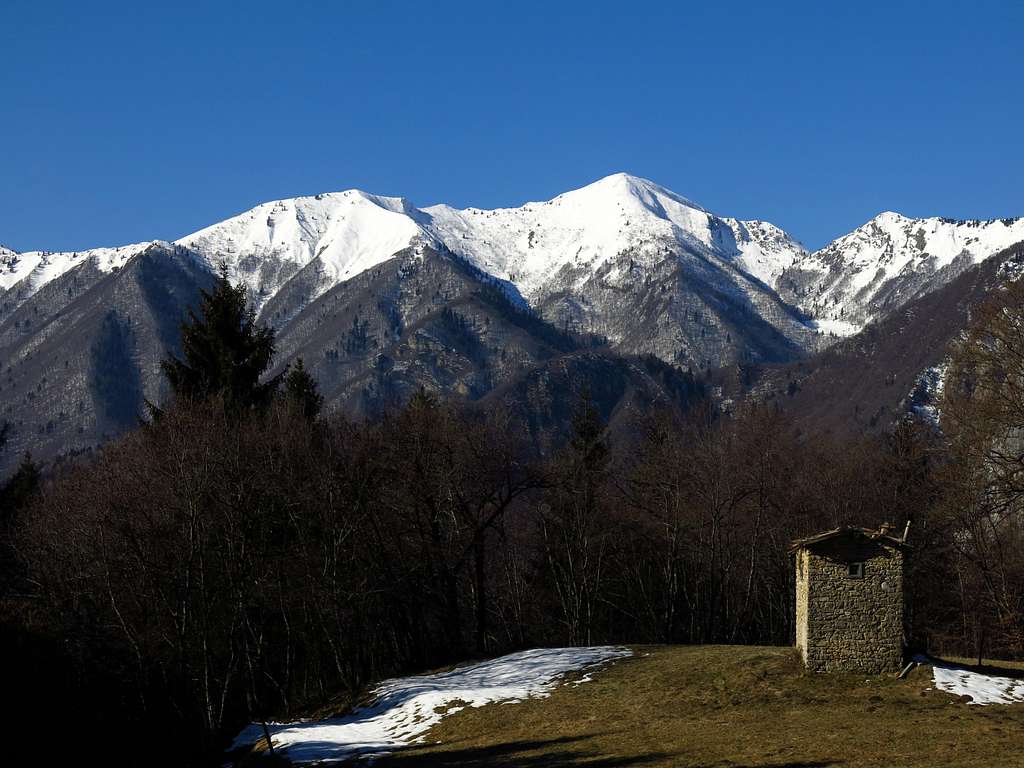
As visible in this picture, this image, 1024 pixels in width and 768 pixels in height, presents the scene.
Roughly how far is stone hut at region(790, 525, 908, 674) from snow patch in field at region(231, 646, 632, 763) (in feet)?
29.0

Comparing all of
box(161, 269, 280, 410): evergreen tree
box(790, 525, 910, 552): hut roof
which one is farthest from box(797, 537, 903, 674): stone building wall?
box(161, 269, 280, 410): evergreen tree

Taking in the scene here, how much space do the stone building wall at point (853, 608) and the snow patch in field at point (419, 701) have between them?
29.0ft

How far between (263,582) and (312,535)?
5.57 m

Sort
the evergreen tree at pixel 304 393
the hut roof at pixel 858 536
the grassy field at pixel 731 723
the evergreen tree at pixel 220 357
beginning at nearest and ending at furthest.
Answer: the grassy field at pixel 731 723, the hut roof at pixel 858 536, the evergreen tree at pixel 220 357, the evergreen tree at pixel 304 393

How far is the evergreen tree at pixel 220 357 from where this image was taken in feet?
171

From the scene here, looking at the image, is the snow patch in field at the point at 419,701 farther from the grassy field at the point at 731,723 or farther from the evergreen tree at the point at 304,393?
the evergreen tree at the point at 304,393

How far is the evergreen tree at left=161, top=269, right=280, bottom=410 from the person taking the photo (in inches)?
2048

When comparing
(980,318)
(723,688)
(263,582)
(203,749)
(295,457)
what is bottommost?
(203,749)

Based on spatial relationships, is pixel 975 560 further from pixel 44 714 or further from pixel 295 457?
pixel 44 714

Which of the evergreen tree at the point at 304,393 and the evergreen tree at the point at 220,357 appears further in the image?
the evergreen tree at the point at 304,393

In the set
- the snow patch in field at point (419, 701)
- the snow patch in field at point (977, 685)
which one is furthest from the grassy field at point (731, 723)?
the snow patch in field at point (419, 701)

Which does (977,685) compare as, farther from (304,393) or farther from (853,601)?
(304,393)

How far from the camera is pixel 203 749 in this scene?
125 ft

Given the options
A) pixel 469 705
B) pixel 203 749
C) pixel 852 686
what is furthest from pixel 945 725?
pixel 203 749
